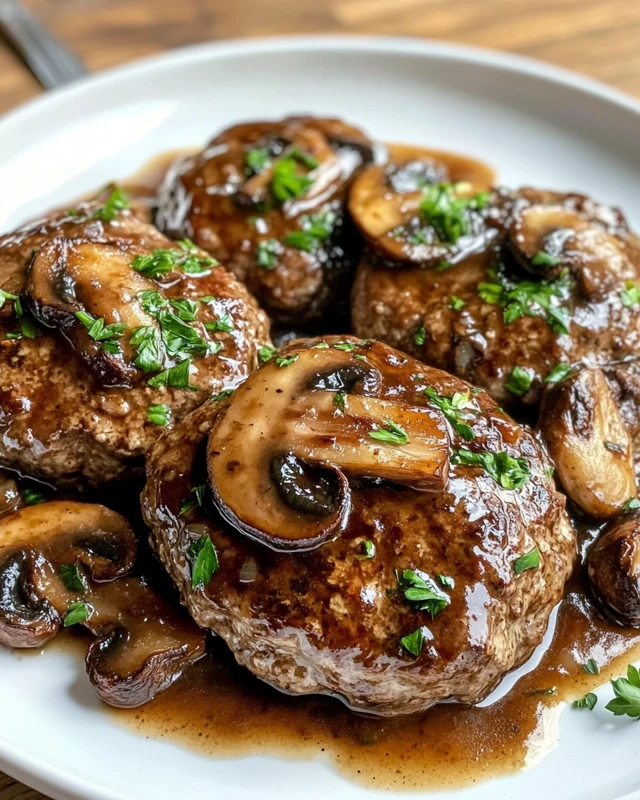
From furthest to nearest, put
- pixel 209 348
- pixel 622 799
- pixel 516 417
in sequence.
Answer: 1. pixel 516 417
2. pixel 209 348
3. pixel 622 799

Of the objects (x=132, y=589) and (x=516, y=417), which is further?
(x=516, y=417)

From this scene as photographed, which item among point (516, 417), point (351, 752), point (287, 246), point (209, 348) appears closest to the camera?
point (351, 752)

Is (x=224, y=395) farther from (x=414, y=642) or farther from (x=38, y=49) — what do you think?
(x=38, y=49)

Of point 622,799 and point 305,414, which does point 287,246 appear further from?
point 622,799

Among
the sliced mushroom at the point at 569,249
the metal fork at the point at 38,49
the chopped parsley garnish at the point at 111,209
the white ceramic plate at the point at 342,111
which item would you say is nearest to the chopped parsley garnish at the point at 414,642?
the sliced mushroom at the point at 569,249

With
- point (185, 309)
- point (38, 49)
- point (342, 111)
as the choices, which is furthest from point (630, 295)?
point (38, 49)

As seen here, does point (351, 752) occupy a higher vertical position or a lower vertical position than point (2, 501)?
lower

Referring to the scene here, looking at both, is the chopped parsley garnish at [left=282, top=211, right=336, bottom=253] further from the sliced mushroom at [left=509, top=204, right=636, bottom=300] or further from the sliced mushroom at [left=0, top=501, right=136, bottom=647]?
the sliced mushroom at [left=0, top=501, right=136, bottom=647]

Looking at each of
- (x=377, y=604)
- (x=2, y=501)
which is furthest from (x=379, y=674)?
(x=2, y=501)
